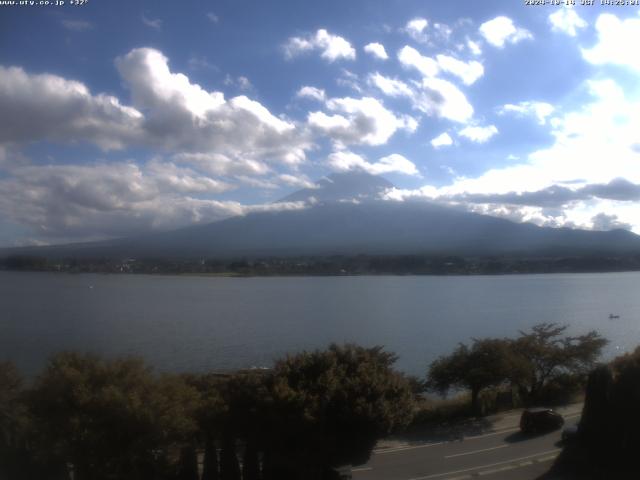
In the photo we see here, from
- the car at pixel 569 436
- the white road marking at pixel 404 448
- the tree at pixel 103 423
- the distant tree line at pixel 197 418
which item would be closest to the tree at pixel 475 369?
the white road marking at pixel 404 448

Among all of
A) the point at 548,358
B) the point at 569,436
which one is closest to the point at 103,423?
the point at 569,436

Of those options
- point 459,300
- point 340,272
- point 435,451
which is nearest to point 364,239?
point 340,272

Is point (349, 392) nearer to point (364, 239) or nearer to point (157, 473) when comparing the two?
point (157, 473)

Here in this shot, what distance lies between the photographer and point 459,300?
4766 centimetres

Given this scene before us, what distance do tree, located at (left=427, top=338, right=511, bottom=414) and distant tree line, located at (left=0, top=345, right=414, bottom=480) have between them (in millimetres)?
6218

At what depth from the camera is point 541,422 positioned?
10180mm

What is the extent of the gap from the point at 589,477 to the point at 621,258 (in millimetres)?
79730

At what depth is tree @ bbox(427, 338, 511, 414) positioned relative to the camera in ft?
43.6

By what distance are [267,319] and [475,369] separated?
2199cm

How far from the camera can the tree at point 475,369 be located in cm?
1328

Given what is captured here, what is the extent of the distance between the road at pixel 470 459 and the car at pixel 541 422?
168mm

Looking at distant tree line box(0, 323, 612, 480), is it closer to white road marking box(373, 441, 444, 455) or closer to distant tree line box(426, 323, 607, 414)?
white road marking box(373, 441, 444, 455)

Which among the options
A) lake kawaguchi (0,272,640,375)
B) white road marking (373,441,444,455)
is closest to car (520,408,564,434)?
white road marking (373,441,444,455)

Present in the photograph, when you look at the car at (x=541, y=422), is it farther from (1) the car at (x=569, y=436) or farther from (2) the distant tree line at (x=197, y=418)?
(2) the distant tree line at (x=197, y=418)
